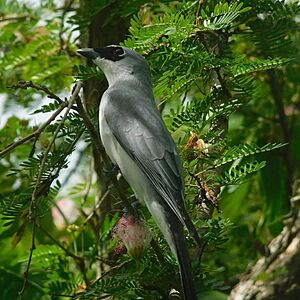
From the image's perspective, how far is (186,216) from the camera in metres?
2.14

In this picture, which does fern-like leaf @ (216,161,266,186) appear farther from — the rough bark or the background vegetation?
the rough bark

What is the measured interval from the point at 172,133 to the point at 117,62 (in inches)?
14.1

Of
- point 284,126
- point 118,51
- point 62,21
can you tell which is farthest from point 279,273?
point 62,21

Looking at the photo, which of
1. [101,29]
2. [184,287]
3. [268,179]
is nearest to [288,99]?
[268,179]

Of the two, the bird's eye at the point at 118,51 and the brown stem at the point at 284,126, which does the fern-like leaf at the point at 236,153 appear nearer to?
the bird's eye at the point at 118,51

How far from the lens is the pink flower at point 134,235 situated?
2.10 metres

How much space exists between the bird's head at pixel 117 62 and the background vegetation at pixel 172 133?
Answer: 59 mm

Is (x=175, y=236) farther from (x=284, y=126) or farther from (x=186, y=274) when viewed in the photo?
(x=284, y=126)

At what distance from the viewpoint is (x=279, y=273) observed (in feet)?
11.4

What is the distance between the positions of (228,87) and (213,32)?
0.60 feet

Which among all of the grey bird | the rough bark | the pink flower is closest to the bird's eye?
the grey bird

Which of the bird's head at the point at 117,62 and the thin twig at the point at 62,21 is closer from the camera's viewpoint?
the bird's head at the point at 117,62

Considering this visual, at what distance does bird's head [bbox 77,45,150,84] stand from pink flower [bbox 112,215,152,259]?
2.01ft

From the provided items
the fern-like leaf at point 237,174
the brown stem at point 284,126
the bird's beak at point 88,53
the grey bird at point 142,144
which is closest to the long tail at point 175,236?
the grey bird at point 142,144
